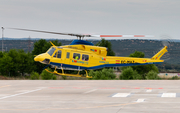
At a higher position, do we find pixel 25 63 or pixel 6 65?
pixel 25 63

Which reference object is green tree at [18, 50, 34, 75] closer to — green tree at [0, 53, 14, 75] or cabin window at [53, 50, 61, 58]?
green tree at [0, 53, 14, 75]

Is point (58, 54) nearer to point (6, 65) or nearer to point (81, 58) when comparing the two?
point (81, 58)

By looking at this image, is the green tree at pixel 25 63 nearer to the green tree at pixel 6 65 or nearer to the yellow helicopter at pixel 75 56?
the green tree at pixel 6 65

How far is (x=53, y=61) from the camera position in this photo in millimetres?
28891

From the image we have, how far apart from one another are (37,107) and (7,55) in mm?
77609

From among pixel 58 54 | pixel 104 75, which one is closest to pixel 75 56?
pixel 58 54

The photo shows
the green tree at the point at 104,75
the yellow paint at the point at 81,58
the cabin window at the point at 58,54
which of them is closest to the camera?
the yellow paint at the point at 81,58

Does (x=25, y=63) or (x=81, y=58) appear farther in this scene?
(x=25, y=63)

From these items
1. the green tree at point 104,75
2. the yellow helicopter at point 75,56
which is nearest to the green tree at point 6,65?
the green tree at point 104,75

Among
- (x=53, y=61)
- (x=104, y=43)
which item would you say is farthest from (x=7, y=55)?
(x=53, y=61)

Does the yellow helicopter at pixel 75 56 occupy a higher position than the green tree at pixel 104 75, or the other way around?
the yellow helicopter at pixel 75 56

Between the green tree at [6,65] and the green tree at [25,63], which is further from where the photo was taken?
the green tree at [25,63]

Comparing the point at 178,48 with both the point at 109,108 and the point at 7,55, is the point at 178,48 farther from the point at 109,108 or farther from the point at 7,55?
the point at 109,108

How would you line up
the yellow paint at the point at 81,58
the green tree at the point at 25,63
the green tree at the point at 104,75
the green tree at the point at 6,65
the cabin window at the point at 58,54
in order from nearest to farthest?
the yellow paint at the point at 81,58, the cabin window at the point at 58,54, the green tree at the point at 104,75, the green tree at the point at 6,65, the green tree at the point at 25,63
